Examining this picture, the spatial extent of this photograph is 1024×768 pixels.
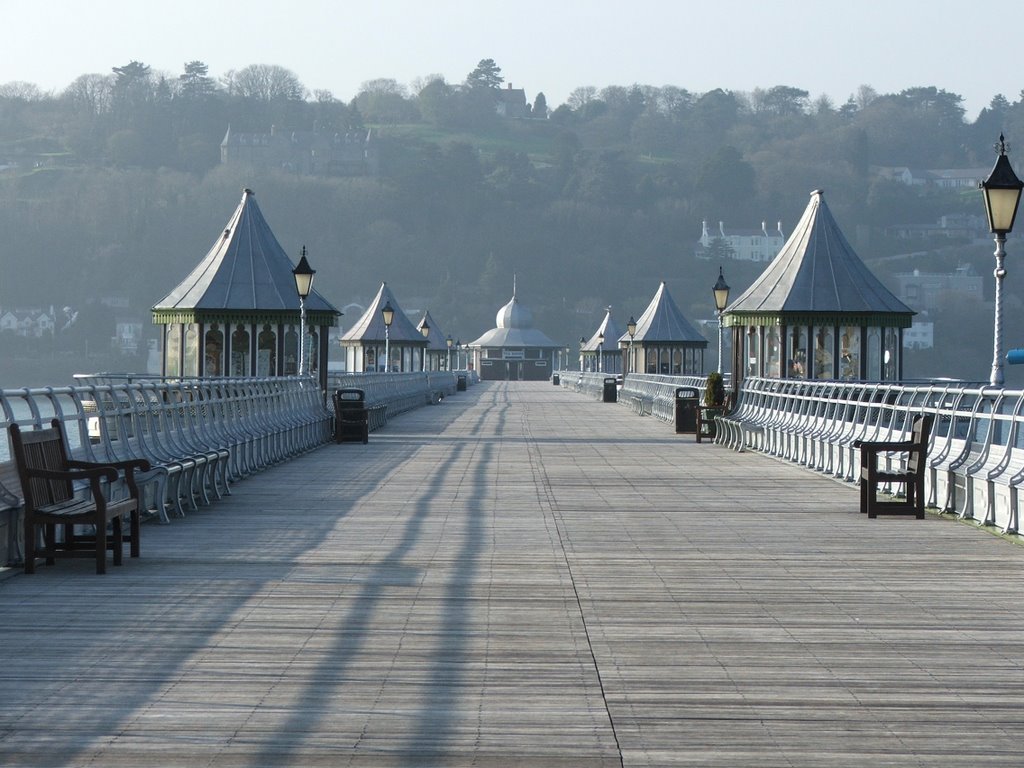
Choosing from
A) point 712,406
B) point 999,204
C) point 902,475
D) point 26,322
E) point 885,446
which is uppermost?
point 999,204

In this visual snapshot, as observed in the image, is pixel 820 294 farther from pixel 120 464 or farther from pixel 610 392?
pixel 120 464

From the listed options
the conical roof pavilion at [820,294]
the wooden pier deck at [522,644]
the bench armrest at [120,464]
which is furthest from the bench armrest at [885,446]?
the conical roof pavilion at [820,294]

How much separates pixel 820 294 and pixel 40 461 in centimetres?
3037

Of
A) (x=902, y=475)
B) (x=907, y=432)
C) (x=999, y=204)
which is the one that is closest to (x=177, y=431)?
(x=902, y=475)

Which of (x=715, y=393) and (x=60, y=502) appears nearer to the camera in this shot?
(x=60, y=502)

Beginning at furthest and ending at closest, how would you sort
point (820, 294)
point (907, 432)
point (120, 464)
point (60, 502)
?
1. point (820, 294)
2. point (907, 432)
3. point (120, 464)
4. point (60, 502)

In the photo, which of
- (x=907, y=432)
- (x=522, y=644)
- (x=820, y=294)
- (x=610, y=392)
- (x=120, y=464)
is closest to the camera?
(x=522, y=644)

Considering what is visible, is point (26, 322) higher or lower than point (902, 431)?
higher

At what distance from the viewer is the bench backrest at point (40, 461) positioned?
1002cm

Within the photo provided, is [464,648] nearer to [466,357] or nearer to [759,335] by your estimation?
[759,335]

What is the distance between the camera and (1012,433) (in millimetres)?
13117

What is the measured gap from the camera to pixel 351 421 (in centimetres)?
2953

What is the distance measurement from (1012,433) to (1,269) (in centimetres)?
14164

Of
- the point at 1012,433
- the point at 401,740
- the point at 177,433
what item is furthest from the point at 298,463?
the point at 401,740
